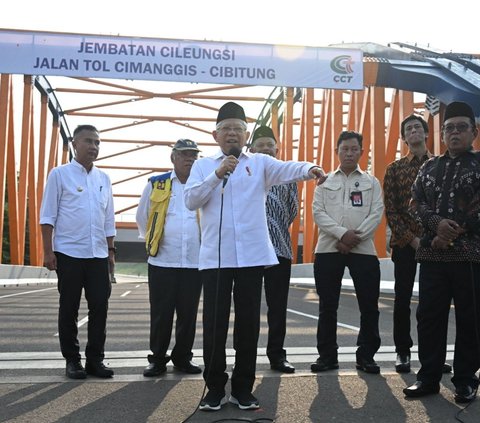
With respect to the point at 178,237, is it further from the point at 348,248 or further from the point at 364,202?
the point at 364,202

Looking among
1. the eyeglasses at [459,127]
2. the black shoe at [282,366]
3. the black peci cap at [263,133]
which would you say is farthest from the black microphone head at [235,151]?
the black shoe at [282,366]

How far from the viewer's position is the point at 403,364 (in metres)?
5.03

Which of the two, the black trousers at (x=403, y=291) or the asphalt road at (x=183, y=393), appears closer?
the asphalt road at (x=183, y=393)

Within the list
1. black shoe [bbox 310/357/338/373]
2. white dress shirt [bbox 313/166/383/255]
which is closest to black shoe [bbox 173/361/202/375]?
black shoe [bbox 310/357/338/373]

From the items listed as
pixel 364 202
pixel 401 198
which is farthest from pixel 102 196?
pixel 401 198

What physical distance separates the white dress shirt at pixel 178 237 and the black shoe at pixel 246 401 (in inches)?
59.2

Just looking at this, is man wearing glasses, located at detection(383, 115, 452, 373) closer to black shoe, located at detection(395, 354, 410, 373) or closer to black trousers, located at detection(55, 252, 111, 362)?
black shoe, located at detection(395, 354, 410, 373)

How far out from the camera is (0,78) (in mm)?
24078

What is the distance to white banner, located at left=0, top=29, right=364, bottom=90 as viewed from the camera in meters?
14.4

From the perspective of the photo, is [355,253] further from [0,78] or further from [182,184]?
[0,78]

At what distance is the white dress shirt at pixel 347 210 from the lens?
5.35 m

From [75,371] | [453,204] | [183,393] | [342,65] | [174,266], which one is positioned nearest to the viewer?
[453,204]

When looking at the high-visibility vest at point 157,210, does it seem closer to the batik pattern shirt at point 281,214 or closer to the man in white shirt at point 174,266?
the man in white shirt at point 174,266

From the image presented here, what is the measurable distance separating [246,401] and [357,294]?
5.43 feet
